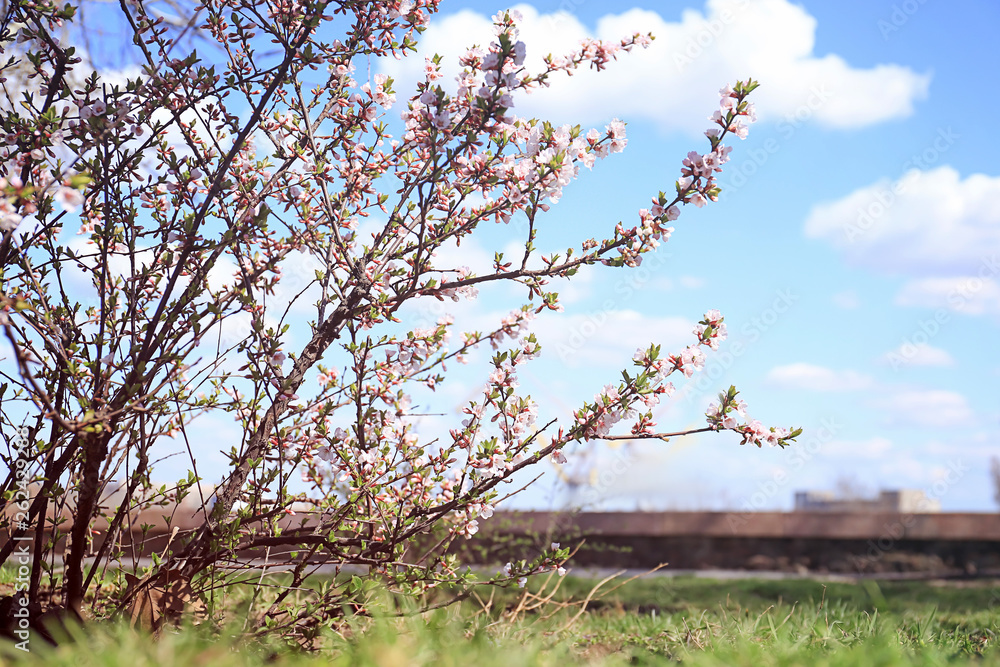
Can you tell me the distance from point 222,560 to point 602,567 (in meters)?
6.20

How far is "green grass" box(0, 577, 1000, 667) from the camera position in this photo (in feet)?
7.38

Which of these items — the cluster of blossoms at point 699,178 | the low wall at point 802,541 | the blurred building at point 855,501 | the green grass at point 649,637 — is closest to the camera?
the green grass at point 649,637

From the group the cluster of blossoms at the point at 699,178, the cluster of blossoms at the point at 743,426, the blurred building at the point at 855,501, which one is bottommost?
the blurred building at the point at 855,501

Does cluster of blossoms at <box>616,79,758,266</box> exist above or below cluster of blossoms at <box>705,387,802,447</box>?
above

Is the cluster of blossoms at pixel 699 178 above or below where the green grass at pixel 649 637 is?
above

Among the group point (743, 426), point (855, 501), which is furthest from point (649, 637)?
point (855, 501)

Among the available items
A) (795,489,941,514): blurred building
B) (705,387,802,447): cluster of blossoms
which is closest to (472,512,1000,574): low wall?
(705,387,802,447): cluster of blossoms

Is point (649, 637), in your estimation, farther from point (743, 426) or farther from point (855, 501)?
point (855, 501)

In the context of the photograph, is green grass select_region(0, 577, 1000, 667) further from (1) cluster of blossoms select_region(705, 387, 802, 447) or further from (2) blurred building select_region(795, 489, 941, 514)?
(2) blurred building select_region(795, 489, 941, 514)

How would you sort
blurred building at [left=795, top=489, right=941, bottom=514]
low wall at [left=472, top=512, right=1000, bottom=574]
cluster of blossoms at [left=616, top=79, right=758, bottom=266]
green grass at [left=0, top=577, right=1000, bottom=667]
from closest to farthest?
1. green grass at [left=0, top=577, right=1000, bottom=667]
2. cluster of blossoms at [left=616, top=79, right=758, bottom=266]
3. low wall at [left=472, top=512, right=1000, bottom=574]
4. blurred building at [left=795, top=489, right=941, bottom=514]

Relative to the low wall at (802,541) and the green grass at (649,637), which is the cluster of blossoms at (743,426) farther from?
the low wall at (802,541)

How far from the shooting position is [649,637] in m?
4.04

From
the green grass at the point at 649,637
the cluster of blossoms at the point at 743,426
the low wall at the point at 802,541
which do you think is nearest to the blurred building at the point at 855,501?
the low wall at the point at 802,541

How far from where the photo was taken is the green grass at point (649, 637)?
7.38 feet
